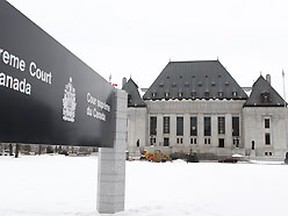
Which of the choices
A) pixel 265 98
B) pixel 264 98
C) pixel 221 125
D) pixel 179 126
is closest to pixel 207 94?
pixel 221 125

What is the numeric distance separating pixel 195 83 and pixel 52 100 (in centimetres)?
7434

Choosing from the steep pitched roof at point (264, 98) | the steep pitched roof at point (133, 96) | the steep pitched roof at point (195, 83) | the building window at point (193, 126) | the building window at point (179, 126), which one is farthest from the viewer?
the steep pitched roof at point (133, 96)

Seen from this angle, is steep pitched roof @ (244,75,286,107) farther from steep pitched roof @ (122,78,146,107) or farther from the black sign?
the black sign

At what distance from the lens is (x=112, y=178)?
9102 millimetres

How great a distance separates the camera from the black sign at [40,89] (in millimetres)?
4613

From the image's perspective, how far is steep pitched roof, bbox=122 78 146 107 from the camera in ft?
252

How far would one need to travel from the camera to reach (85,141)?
24.6 feet

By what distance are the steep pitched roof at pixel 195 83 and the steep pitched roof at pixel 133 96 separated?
66.2 inches

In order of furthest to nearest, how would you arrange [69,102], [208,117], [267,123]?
[208,117]
[267,123]
[69,102]

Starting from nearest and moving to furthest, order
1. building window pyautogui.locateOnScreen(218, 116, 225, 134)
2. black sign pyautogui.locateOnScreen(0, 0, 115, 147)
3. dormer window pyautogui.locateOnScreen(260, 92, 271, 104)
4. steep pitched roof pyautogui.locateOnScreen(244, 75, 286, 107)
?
1. black sign pyautogui.locateOnScreen(0, 0, 115, 147)
2. steep pitched roof pyautogui.locateOnScreen(244, 75, 286, 107)
3. dormer window pyautogui.locateOnScreen(260, 92, 271, 104)
4. building window pyautogui.locateOnScreen(218, 116, 225, 134)

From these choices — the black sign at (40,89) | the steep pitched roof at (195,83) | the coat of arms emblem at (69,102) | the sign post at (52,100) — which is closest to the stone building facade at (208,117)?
the steep pitched roof at (195,83)

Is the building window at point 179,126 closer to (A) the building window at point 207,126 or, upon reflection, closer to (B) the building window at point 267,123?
(A) the building window at point 207,126

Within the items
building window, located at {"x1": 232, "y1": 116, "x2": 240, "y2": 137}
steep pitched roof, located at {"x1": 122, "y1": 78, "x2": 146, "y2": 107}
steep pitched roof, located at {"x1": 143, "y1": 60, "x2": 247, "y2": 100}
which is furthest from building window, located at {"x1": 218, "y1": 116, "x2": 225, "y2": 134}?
steep pitched roof, located at {"x1": 122, "y1": 78, "x2": 146, "y2": 107}

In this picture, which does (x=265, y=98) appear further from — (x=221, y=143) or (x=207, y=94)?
(x=221, y=143)
